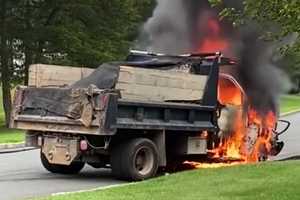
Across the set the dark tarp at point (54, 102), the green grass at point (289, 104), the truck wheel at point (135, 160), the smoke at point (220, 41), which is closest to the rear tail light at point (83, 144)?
the dark tarp at point (54, 102)

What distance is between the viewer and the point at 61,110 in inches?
476

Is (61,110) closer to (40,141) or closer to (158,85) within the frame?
(40,141)

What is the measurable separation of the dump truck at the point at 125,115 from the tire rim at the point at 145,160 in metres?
0.02

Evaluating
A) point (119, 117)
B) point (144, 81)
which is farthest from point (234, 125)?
point (119, 117)

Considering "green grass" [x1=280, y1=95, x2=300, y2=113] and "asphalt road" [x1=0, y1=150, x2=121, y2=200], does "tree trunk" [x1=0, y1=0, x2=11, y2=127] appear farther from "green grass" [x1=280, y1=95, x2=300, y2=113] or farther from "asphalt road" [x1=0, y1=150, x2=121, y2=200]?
"asphalt road" [x1=0, y1=150, x2=121, y2=200]

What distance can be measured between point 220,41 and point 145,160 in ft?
15.3

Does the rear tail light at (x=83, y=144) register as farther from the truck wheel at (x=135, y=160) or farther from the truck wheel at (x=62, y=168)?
the truck wheel at (x=62, y=168)

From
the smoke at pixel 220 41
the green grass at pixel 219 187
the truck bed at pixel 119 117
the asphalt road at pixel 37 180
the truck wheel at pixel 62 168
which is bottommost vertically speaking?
the asphalt road at pixel 37 180

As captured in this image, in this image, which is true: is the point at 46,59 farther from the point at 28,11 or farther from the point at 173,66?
the point at 173,66

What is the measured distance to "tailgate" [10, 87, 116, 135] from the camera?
11.6 meters

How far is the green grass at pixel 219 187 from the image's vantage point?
877 cm

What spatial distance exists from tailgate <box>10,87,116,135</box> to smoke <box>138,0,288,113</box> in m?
3.82

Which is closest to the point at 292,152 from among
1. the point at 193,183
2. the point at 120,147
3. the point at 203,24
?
the point at 203,24

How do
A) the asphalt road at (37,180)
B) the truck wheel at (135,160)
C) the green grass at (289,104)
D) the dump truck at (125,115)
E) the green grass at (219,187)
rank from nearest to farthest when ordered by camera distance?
the green grass at (219,187)
the asphalt road at (37,180)
the dump truck at (125,115)
the truck wheel at (135,160)
the green grass at (289,104)
